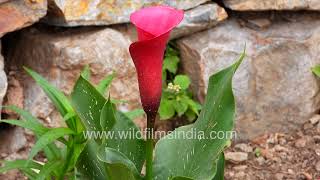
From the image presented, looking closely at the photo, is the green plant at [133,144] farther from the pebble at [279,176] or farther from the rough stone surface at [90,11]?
the pebble at [279,176]

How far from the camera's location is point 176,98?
2.52 m

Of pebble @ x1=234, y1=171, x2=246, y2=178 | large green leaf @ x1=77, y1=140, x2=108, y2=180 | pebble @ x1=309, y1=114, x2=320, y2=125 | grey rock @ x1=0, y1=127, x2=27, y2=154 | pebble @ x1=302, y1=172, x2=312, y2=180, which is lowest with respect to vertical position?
pebble @ x1=234, y1=171, x2=246, y2=178

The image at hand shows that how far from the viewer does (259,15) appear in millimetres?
2680

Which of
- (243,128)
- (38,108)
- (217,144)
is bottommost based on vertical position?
(243,128)

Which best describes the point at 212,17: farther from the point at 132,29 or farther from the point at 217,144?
the point at 217,144

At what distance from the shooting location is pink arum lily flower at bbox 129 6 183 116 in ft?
4.30

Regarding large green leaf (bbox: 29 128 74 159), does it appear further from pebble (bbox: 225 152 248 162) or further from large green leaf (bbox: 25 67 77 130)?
pebble (bbox: 225 152 248 162)

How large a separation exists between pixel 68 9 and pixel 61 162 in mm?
615

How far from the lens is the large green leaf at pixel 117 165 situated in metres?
1.48

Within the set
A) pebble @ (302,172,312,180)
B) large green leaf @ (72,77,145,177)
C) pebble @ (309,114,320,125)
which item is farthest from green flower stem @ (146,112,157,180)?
pebble @ (309,114,320,125)

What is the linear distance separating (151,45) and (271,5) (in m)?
1.38

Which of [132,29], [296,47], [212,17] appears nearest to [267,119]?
[296,47]

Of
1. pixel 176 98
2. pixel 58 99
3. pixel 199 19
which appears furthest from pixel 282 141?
pixel 58 99

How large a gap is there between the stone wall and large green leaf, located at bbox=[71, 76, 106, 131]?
0.67 m
